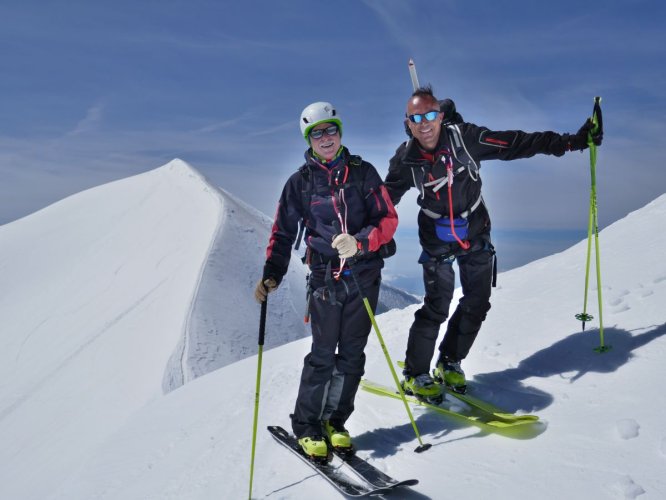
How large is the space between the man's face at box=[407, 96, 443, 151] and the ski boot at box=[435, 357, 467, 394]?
2.63 m

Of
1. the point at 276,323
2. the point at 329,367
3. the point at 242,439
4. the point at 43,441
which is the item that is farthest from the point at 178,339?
the point at 329,367

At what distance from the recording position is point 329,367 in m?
5.09

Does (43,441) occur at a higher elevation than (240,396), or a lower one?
lower

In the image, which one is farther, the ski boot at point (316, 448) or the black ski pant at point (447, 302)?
the black ski pant at point (447, 302)

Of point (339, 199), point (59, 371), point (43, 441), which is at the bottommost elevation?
point (43, 441)

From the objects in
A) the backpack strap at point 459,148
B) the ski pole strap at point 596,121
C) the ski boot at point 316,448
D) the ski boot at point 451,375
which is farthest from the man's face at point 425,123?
the ski boot at point 316,448

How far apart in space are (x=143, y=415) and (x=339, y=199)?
19.3ft

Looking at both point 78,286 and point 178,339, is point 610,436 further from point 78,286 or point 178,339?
point 78,286

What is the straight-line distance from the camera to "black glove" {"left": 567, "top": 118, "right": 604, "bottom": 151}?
532 centimetres

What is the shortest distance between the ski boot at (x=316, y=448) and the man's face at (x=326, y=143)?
2804 mm

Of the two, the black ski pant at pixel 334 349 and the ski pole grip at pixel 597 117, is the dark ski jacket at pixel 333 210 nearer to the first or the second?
the black ski pant at pixel 334 349

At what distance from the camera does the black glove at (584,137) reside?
17.4ft

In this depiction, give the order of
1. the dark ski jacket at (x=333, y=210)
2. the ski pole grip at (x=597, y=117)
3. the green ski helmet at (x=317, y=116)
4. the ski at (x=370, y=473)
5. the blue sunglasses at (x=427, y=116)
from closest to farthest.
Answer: the ski at (x=370, y=473)
the green ski helmet at (x=317, y=116)
the dark ski jacket at (x=333, y=210)
the blue sunglasses at (x=427, y=116)
the ski pole grip at (x=597, y=117)

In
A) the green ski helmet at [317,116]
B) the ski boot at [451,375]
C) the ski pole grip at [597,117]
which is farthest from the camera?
the ski boot at [451,375]
